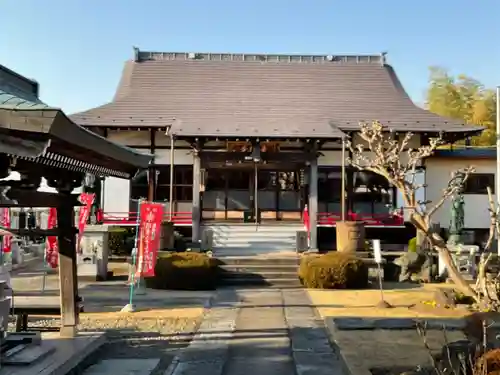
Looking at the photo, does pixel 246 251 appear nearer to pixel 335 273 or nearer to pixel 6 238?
pixel 335 273

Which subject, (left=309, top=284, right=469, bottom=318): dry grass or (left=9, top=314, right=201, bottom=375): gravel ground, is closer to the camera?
(left=9, top=314, right=201, bottom=375): gravel ground

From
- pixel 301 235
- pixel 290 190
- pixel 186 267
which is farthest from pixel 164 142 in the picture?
pixel 186 267

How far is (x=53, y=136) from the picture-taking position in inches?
166

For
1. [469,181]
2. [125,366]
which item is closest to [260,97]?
[469,181]

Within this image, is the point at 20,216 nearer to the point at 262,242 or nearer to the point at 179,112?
the point at 179,112

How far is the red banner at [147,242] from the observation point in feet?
39.9

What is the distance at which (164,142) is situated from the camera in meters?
21.8

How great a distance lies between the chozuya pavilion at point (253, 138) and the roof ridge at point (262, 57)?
122 centimetres

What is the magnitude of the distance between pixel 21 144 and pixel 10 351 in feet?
11.0

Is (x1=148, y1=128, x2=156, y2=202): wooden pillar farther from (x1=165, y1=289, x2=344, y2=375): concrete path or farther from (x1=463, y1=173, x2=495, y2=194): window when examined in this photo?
(x1=463, y1=173, x2=495, y2=194): window

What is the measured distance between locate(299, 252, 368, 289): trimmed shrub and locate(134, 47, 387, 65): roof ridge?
15.1 meters

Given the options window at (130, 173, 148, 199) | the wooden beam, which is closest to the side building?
window at (130, 173, 148, 199)

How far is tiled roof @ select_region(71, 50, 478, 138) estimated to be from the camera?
69.0ft

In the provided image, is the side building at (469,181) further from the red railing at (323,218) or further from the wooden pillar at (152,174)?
the wooden pillar at (152,174)
